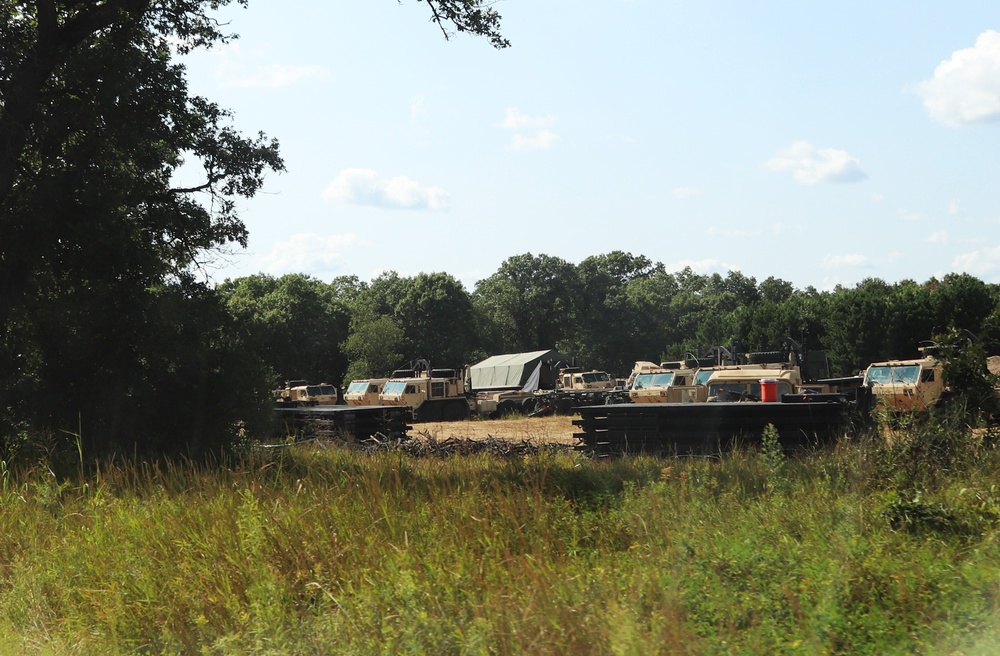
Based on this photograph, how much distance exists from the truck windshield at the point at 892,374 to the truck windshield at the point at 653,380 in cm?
796

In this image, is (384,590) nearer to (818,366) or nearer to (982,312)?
(818,366)

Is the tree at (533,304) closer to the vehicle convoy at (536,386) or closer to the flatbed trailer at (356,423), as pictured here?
the vehicle convoy at (536,386)

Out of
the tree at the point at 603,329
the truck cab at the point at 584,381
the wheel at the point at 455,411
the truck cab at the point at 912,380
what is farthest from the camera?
the tree at the point at 603,329

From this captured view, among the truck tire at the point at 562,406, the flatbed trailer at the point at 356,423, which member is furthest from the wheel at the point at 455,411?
the flatbed trailer at the point at 356,423

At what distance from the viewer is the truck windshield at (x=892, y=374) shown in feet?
88.1

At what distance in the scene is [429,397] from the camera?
133ft

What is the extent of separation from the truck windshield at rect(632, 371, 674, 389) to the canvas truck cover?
43.3 feet

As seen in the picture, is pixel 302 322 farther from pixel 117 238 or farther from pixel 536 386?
pixel 117 238

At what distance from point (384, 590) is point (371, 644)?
1.93ft

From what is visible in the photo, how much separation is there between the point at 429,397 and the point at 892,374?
1926 centimetres

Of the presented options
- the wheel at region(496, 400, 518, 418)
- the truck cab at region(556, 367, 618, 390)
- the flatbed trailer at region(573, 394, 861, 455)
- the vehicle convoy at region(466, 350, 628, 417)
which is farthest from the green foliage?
the truck cab at region(556, 367, 618, 390)

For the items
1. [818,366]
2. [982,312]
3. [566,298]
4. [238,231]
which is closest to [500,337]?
[566,298]

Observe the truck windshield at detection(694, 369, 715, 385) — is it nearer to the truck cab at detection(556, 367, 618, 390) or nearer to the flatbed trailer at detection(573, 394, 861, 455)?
the truck cab at detection(556, 367, 618, 390)

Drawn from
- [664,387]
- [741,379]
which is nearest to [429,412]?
[664,387]
